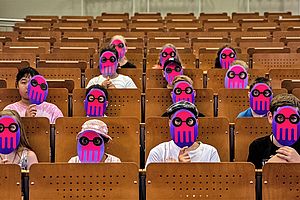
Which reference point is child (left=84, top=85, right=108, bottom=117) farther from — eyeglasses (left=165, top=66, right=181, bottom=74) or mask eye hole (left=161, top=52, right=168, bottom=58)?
mask eye hole (left=161, top=52, right=168, bottom=58)

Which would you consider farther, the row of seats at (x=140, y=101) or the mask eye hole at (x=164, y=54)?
the mask eye hole at (x=164, y=54)

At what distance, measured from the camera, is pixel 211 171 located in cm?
281

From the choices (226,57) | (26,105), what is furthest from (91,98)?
(226,57)

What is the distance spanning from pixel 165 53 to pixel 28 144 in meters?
1.93

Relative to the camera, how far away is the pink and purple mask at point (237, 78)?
14.8 ft

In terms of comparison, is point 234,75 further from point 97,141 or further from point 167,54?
point 97,141

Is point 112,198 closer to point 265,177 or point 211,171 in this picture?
point 211,171

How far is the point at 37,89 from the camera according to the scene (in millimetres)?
4008

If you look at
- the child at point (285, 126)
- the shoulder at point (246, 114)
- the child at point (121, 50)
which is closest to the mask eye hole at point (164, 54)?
the child at point (121, 50)

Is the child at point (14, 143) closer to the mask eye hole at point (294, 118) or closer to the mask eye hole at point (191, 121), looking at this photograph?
the mask eye hole at point (191, 121)

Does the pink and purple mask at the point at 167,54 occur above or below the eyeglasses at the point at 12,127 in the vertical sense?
above

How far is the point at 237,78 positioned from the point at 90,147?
1782 mm

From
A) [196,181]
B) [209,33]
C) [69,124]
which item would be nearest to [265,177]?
[196,181]

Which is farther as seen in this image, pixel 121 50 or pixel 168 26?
pixel 168 26
